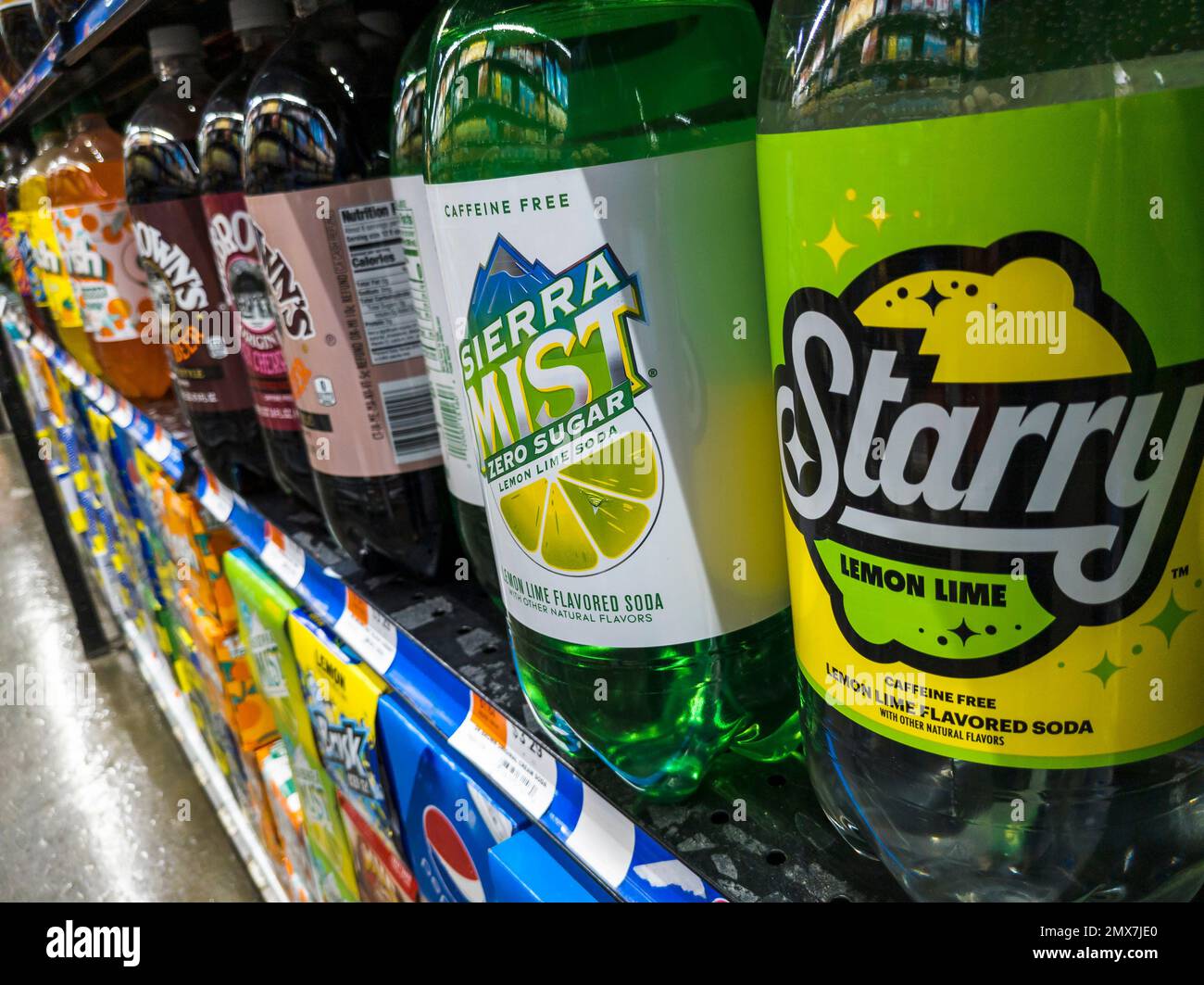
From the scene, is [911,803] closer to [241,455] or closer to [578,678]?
[578,678]

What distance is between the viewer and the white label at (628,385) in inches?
17.9

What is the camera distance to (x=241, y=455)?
128 cm

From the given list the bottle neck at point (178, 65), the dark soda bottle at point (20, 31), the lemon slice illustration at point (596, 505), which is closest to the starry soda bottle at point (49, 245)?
the dark soda bottle at point (20, 31)

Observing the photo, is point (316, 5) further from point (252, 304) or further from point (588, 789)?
point (588, 789)

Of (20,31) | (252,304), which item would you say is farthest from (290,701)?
(20,31)

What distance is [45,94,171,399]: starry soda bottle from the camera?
1606 millimetres

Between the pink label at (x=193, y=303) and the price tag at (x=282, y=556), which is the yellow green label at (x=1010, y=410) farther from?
the pink label at (x=193, y=303)

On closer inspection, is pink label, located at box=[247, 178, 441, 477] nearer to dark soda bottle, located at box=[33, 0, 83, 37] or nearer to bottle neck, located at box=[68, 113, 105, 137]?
dark soda bottle, located at box=[33, 0, 83, 37]

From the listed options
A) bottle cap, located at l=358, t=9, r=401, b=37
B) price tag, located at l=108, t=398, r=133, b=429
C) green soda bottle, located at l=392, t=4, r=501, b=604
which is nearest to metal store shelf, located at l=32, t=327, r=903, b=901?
green soda bottle, located at l=392, t=4, r=501, b=604

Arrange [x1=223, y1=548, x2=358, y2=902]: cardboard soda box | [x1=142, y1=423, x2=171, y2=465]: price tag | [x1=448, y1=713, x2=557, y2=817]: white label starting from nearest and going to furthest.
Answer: [x1=448, y1=713, x2=557, y2=817]: white label < [x1=223, y1=548, x2=358, y2=902]: cardboard soda box < [x1=142, y1=423, x2=171, y2=465]: price tag

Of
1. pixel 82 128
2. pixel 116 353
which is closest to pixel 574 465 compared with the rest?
pixel 116 353

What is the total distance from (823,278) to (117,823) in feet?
8.91

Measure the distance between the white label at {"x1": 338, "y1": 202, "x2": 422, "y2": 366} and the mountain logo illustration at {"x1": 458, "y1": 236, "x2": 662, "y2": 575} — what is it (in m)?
0.30

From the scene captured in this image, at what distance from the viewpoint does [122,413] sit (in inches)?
68.8
